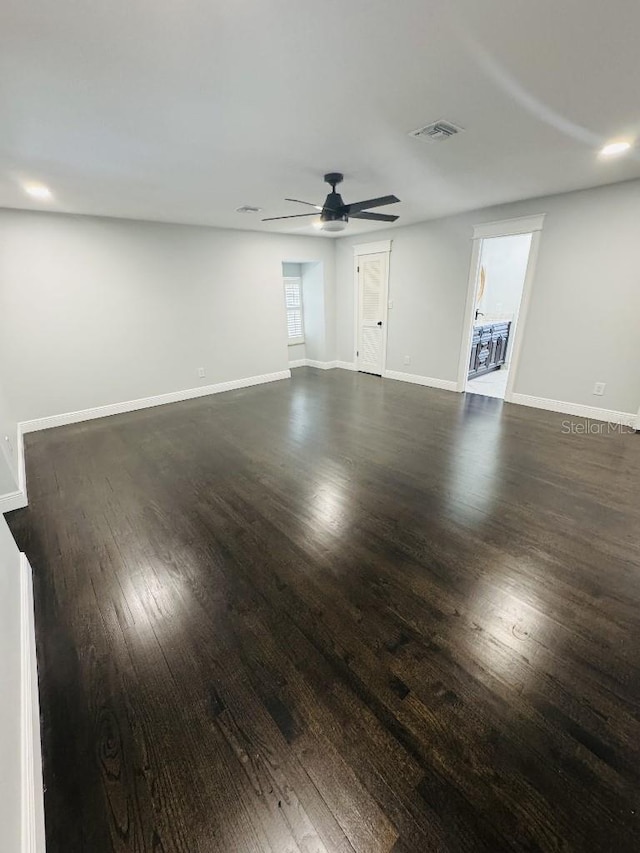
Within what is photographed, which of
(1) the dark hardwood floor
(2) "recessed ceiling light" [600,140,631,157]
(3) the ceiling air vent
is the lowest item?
(1) the dark hardwood floor

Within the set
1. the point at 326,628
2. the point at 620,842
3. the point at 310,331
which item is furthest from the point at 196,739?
the point at 310,331

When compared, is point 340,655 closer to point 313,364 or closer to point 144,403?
point 144,403

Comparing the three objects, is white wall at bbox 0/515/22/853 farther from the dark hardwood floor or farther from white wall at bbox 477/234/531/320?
white wall at bbox 477/234/531/320

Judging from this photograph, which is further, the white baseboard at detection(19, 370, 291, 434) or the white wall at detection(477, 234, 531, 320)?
the white wall at detection(477, 234, 531, 320)

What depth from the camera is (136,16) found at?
1.32 m

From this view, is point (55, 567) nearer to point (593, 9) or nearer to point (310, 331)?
point (593, 9)

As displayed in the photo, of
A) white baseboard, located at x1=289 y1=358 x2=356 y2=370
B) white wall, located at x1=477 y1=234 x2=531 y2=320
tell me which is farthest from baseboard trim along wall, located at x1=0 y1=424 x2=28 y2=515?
white wall, located at x1=477 y1=234 x2=531 y2=320

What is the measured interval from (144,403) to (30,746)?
4.55 m

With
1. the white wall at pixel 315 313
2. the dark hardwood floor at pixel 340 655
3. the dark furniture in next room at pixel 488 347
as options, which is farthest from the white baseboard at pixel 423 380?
the dark hardwood floor at pixel 340 655

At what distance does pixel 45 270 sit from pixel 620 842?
5.98 metres

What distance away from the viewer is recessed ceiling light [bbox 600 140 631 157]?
2.57 meters

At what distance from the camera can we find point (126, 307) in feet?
15.6

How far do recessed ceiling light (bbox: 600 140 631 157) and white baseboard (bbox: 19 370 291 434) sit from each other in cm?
496

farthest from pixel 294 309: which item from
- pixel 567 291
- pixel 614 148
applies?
pixel 614 148
